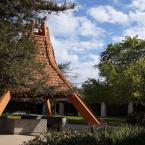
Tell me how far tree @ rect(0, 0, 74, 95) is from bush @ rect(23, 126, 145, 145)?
9.27 ft

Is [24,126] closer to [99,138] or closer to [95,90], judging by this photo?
[99,138]

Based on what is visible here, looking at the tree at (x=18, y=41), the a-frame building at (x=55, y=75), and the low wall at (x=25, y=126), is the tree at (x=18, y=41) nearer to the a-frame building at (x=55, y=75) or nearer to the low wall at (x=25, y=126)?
the a-frame building at (x=55, y=75)

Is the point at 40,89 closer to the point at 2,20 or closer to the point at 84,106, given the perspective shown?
the point at 2,20

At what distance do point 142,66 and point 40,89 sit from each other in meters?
34.1

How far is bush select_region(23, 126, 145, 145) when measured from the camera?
13703 millimetres

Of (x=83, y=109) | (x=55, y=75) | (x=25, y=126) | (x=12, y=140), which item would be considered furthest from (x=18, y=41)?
(x=25, y=126)

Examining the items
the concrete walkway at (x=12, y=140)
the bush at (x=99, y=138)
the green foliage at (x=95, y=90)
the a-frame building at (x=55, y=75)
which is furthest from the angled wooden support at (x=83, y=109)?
the green foliage at (x=95, y=90)

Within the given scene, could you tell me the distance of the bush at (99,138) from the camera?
13703 mm

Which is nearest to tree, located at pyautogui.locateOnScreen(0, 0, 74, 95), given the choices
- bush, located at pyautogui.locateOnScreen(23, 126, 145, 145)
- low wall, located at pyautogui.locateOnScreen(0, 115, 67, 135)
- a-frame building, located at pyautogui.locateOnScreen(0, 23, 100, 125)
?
bush, located at pyautogui.locateOnScreen(23, 126, 145, 145)

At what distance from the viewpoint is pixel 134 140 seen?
13594 millimetres

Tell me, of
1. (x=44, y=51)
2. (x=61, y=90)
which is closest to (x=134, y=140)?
(x=61, y=90)

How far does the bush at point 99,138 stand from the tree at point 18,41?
283cm

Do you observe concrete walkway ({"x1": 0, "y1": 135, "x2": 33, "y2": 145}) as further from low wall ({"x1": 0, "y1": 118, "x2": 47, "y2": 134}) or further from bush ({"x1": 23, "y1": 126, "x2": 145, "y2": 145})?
bush ({"x1": 23, "y1": 126, "x2": 145, "y2": 145})

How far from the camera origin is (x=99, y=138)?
46.5 ft
